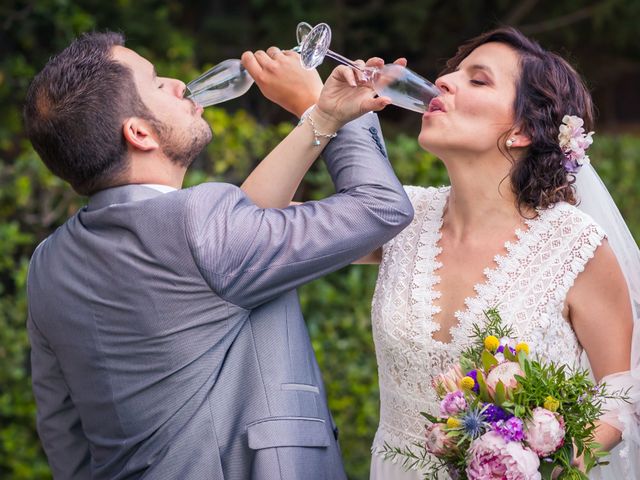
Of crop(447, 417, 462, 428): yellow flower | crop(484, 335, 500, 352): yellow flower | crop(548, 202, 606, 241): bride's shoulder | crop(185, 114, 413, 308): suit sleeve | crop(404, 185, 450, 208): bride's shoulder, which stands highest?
crop(185, 114, 413, 308): suit sleeve

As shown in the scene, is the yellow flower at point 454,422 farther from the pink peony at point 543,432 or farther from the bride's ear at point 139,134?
the bride's ear at point 139,134

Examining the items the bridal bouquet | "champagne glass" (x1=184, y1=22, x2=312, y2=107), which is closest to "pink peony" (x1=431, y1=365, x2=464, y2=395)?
the bridal bouquet

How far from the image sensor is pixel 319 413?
2393 mm

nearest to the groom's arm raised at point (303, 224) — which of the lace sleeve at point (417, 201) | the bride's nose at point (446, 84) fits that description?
the bride's nose at point (446, 84)

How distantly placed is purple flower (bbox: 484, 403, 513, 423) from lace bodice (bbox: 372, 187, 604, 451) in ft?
1.91

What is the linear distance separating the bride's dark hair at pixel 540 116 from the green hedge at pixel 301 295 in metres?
2.33

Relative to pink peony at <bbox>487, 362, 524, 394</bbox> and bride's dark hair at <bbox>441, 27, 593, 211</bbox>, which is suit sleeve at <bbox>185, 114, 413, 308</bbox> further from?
bride's dark hair at <bbox>441, 27, 593, 211</bbox>

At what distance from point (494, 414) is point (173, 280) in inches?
32.6

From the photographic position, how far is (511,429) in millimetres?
2096

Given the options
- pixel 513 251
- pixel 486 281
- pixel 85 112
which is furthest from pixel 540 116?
pixel 85 112

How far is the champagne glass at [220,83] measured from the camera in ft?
9.08

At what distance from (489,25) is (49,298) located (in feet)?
18.5

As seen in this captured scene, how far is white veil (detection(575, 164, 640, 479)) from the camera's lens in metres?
2.61

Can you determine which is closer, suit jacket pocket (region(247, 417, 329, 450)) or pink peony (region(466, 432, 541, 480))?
pink peony (region(466, 432, 541, 480))
